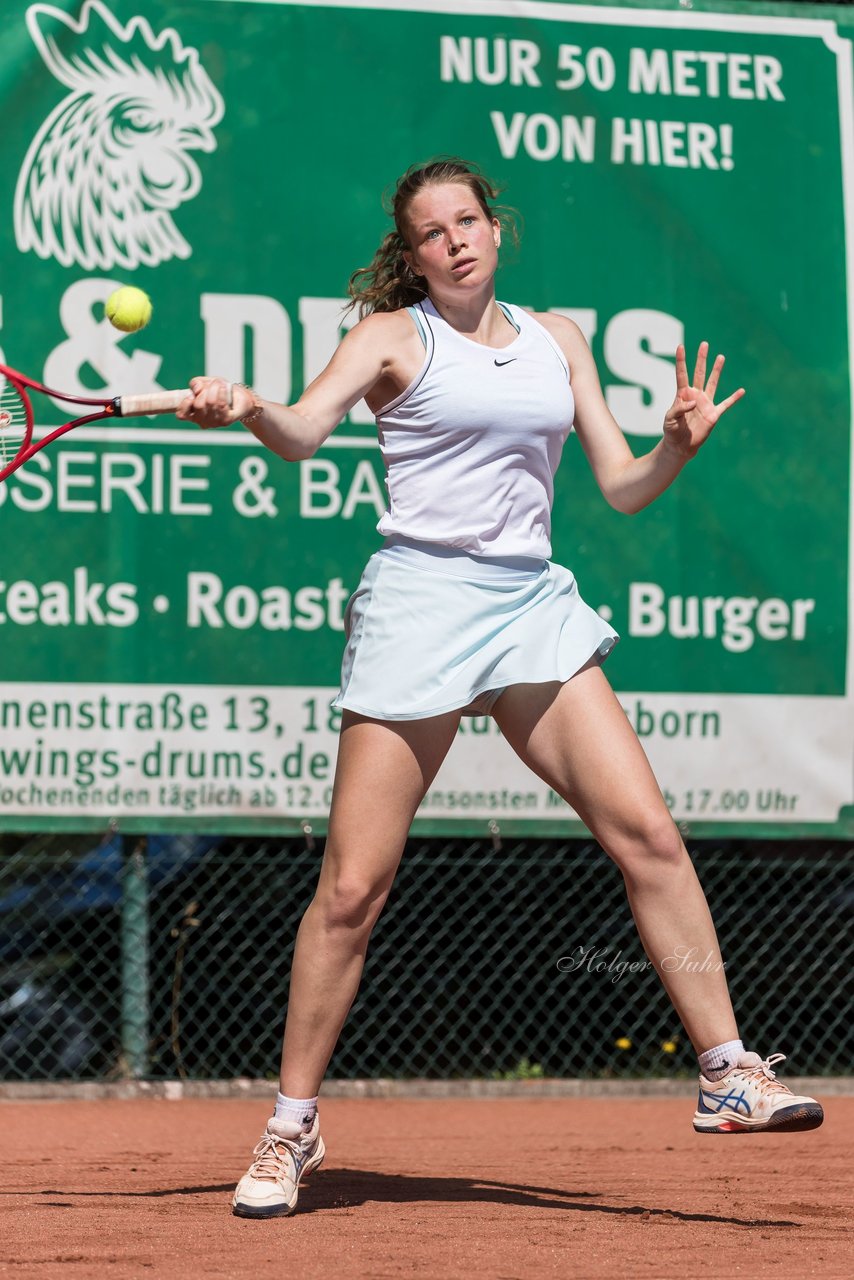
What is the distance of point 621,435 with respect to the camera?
11.1 ft

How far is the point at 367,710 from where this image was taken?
10.6ft

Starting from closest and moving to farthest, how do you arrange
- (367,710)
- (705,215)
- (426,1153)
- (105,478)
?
A: (367,710)
(426,1153)
(105,478)
(705,215)

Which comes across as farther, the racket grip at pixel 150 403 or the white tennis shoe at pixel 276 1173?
the white tennis shoe at pixel 276 1173

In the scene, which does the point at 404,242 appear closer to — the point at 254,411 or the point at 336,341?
the point at 254,411

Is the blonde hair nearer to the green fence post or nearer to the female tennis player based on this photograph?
the female tennis player

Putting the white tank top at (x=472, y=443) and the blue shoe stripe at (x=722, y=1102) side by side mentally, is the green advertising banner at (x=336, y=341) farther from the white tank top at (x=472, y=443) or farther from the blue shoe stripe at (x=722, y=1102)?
the blue shoe stripe at (x=722, y=1102)

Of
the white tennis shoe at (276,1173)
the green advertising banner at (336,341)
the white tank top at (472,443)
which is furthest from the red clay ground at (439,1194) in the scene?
the white tank top at (472,443)

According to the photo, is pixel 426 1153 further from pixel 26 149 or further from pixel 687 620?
pixel 26 149

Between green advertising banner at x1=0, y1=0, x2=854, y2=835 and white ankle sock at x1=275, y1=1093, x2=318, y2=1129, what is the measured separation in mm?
1968

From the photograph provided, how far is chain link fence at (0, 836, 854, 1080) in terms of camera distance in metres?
5.44

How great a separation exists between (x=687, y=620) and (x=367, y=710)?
2.41 metres

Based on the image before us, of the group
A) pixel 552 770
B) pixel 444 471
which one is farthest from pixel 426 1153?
pixel 444 471

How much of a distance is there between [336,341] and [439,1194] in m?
2.67

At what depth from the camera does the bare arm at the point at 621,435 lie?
3.24 metres
